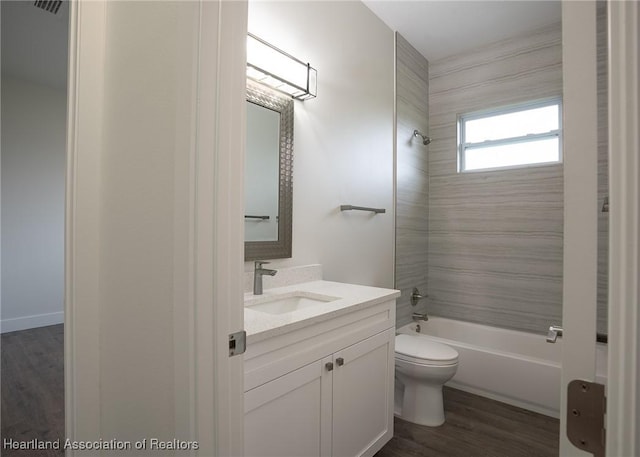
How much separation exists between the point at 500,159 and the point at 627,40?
2.94m

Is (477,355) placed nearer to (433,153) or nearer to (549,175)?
(549,175)

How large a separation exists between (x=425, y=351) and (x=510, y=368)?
2.34ft

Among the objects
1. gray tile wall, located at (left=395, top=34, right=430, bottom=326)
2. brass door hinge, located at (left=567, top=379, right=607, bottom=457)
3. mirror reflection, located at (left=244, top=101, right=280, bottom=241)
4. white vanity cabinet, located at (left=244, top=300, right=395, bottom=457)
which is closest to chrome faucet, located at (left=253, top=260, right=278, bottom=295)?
mirror reflection, located at (left=244, top=101, right=280, bottom=241)

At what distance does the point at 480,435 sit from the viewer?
6.71 feet


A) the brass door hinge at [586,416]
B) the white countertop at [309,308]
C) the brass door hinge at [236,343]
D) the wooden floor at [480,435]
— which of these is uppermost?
the brass door hinge at [586,416]

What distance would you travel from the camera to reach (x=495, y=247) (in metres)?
2.99

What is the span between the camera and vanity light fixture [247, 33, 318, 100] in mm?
1728

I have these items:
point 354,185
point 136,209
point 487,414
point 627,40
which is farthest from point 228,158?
point 487,414

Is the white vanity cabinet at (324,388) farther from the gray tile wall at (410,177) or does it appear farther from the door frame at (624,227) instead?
the gray tile wall at (410,177)

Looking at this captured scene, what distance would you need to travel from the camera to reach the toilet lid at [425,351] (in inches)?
83.4

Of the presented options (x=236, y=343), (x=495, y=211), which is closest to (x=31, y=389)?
(x=236, y=343)

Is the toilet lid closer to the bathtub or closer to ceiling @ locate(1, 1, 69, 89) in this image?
the bathtub

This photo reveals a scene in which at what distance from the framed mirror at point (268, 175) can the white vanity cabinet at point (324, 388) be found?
616 mm

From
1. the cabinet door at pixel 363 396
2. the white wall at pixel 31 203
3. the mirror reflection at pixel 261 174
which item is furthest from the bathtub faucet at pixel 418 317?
the white wall at pixel 31 203
